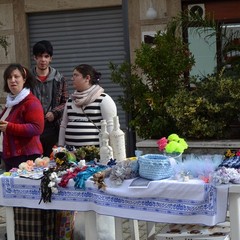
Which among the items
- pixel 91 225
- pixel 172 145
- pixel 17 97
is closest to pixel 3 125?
pixel 17 97

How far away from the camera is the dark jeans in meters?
6.37

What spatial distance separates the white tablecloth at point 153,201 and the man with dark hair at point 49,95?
175cm

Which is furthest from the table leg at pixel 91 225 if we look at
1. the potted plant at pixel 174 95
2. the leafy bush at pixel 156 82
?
the leafy bush at pixel 156 82

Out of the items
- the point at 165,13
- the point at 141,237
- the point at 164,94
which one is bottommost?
the point at 141,237

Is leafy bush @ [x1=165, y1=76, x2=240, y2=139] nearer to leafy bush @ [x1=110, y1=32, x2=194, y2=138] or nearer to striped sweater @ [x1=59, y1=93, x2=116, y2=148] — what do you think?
leafy bush @ [x1=110, y1=32, x2=194, y2=138]

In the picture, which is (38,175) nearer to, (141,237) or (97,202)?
(97,202)

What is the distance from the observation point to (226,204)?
3951mm

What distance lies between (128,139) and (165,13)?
9.34 feet

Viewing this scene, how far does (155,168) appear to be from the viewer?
4.13m

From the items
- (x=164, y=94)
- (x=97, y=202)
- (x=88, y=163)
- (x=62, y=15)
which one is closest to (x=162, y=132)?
(x=164, y=94)

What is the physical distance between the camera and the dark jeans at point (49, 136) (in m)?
6.37

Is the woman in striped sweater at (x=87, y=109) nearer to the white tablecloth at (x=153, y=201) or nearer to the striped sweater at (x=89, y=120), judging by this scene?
the striped sweater at (x=89, y=120)

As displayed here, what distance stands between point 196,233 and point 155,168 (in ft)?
2.41

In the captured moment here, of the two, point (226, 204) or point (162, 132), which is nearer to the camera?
point (226, 204)
